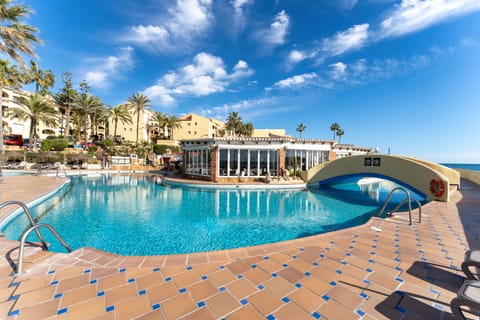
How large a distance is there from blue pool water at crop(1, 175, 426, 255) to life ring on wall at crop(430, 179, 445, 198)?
255 centimetres

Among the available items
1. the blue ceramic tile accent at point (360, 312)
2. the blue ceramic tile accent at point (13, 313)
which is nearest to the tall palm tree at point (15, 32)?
the blue ceramic tile accent at point (13, 313)

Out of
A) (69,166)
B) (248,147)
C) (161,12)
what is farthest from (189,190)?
(69,166)

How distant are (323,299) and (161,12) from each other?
16.4m

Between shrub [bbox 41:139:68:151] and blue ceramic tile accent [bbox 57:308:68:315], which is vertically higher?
shrub [bbox 41:139:68:151]

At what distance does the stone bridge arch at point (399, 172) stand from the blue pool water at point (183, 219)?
203 cm

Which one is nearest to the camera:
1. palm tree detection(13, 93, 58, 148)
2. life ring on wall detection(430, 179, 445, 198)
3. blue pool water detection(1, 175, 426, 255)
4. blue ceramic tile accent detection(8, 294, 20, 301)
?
blue ceramic tile accent detection(8, 294, 20, 301)

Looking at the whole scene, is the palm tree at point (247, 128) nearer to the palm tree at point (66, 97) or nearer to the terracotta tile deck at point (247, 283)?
the palm tree at point (66, 97)

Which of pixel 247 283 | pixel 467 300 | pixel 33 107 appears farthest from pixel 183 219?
pixel 33 107

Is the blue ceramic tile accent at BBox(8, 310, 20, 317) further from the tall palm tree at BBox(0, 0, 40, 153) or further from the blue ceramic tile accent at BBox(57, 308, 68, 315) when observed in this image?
the tall palm tree at BBox(0, 0, 40, 153)

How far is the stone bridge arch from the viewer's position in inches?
400

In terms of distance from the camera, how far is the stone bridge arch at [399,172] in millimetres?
10164

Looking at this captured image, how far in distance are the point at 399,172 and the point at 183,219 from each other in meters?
13.7

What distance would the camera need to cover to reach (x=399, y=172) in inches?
478

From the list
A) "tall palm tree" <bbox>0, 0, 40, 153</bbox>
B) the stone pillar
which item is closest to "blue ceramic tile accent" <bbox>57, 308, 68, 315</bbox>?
the stone pillar
